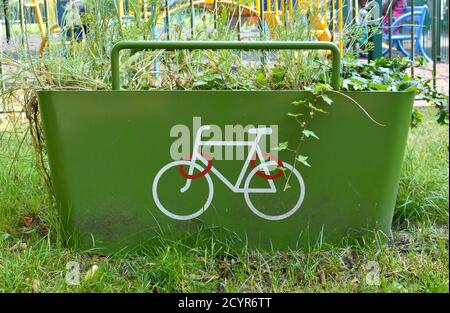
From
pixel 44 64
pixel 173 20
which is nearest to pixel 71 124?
pixel 44 64

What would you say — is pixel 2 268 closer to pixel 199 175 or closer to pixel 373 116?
pixel 199 175

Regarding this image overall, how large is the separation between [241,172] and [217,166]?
0.31 feet

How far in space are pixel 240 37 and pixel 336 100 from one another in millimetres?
928

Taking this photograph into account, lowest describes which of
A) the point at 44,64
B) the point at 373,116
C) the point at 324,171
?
the point at 324,171

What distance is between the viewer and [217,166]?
2.28m

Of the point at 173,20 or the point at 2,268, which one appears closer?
the point at 2,268

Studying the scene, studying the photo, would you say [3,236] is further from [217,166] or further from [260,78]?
[260,78]

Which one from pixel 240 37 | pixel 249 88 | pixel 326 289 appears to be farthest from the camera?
pixel 240 37

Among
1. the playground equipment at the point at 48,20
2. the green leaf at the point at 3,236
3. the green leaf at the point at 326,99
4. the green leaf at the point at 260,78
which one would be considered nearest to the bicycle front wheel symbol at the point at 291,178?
the green leaf at the point at 326,99

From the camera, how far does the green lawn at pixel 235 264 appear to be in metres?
2.13

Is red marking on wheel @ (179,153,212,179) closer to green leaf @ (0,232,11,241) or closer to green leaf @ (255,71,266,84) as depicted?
green leaf @ (255,71,266,84)

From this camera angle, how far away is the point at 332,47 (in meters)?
2.18

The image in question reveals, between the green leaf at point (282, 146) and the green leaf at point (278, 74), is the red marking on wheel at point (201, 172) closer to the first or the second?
the green leaf at point (282, 146)

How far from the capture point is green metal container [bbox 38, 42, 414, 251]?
7.30 feet
